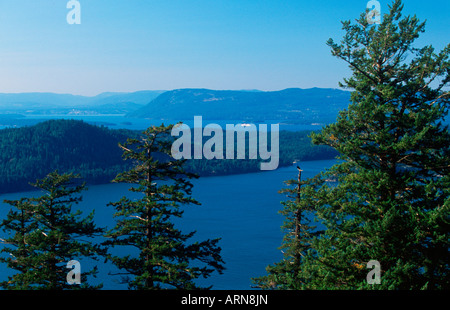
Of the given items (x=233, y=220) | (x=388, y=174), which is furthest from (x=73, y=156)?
(x=388, y=174)

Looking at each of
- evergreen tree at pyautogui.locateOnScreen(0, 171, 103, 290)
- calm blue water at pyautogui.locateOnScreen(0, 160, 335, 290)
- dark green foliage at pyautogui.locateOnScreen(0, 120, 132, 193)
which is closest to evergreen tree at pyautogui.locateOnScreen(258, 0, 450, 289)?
evergreen tree at pyautogui.locateOnScreen(0, 171, 103, 290)

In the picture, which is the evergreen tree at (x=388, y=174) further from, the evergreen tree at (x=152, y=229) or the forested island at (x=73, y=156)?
the forested island at (x=73, y=156)

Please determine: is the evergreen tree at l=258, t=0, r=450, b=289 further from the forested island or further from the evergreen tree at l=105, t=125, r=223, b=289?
the forested island

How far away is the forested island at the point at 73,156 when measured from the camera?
277ft

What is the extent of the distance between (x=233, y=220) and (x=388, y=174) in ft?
145

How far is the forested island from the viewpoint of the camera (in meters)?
84.5

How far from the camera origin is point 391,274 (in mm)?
6418

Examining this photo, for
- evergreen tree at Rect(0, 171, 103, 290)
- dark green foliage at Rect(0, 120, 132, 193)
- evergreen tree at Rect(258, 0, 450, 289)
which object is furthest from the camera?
dark green foliage at Rect(0, 120, 132, 193)

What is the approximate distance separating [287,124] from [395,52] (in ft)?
613

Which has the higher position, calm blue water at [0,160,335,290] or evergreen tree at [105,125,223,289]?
evergreen tree at [105,125,223,289]

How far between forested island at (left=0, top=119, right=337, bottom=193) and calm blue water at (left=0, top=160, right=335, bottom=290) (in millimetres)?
6688

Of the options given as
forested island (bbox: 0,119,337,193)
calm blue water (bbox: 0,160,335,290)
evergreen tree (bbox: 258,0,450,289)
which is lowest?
calm blue water (bbox: 0,160,335,290)

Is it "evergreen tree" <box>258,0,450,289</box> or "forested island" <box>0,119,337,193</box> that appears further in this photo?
"forested island" <box>0,119,337,193</box>

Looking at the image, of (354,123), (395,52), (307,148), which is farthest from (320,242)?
(307,148)
